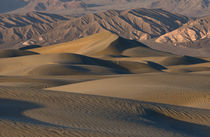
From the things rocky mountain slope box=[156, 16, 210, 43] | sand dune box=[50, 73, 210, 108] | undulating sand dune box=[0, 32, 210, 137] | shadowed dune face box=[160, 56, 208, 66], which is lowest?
rocky mountain slope box=[156, 16, 210, 43]

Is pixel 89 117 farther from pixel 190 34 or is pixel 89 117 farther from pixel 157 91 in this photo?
pixel 190 34

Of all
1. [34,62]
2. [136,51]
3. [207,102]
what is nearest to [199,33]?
[136,51]

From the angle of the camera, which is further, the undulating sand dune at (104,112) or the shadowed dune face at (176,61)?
the shadowed dune face at (176,61)

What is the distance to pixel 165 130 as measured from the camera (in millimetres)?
9938

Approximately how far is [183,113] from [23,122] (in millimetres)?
6069

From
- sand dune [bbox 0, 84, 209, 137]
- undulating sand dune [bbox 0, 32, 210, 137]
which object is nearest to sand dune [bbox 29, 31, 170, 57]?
undulating sand dune [bbox 0, 32, 210, 137]

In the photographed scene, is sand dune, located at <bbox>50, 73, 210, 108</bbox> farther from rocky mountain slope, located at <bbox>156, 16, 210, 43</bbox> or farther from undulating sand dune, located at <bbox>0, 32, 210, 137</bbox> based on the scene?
rocky mountain slope, located at <bbox>156, 16, 210, 43</bbox>

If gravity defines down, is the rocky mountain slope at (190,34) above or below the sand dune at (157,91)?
below

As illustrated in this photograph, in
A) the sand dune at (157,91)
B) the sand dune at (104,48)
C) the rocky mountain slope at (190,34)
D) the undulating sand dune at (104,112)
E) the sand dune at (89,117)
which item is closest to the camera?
the sand dune at (89,117)

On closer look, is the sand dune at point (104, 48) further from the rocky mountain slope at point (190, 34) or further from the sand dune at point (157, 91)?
the rocky mountain slope at point (190, 34)

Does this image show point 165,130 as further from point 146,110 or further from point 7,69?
point 7,69

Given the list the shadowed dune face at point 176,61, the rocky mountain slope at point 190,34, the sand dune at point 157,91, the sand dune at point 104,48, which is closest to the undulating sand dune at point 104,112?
the sand dune at point 157,91

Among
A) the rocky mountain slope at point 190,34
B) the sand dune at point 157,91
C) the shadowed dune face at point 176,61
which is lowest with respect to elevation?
the rocky mountain slope at point 190,34

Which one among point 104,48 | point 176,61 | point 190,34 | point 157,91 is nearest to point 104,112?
point 157,91
